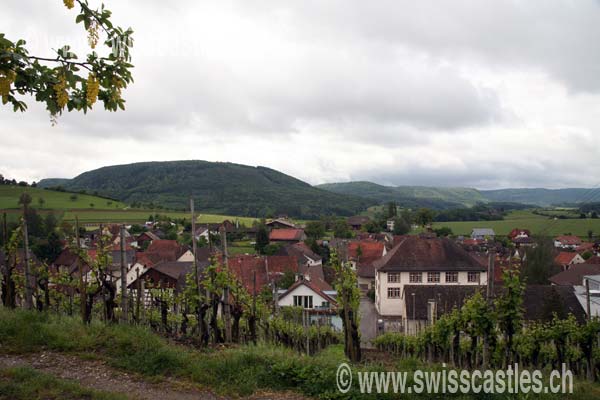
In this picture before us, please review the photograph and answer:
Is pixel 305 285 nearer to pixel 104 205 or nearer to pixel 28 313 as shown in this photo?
pixel 28 313

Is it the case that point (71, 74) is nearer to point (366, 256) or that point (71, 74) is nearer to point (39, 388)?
point (39, 388)

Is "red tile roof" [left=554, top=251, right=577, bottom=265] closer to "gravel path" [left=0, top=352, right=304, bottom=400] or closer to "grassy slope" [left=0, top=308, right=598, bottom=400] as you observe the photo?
"grassy slope" [left=0, top=308, right=598, bottom=400]

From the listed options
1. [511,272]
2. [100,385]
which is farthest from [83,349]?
[511,272]

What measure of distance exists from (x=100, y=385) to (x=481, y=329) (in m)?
7.75

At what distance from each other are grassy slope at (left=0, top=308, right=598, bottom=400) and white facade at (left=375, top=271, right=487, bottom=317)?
92.1 feet

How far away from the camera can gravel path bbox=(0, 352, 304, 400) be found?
5809mm

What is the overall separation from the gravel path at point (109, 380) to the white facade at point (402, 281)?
30430 mm

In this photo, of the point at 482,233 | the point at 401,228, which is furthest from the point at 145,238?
the point at 482,233

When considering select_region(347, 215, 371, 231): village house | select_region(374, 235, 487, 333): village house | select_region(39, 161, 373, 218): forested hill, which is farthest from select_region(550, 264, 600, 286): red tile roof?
select_region(39, 161, 373, 218): forested hill

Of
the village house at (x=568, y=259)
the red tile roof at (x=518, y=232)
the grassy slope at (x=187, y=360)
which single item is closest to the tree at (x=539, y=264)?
the village house at (x=568, y=259)

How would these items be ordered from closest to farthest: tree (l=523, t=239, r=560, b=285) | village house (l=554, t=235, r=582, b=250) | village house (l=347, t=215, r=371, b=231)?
tree (l=523, t=239, r=560, b=285)
village house (l=554, t=235, r=582, b=250)
village house (l=347, t=215, r=371, b=231)

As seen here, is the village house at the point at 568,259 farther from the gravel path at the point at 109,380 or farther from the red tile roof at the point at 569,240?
the gravel path at the point at 109,380

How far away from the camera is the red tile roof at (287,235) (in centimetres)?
8712

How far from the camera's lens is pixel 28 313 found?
8508mm
